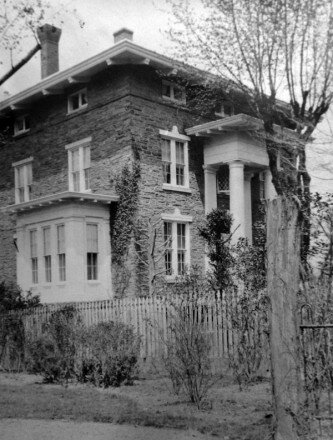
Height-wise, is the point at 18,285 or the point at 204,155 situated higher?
the point at 204,155

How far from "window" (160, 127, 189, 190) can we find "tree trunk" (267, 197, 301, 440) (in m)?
16.7

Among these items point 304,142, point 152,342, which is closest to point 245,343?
point 152,342

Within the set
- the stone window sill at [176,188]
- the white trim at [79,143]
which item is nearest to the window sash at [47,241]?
the white trim at [79,143]

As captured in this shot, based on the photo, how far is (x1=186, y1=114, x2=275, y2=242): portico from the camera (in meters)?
22.6

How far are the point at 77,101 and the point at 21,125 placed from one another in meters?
4.17

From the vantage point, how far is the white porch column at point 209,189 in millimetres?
24109

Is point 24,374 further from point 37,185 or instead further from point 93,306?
point 37,185

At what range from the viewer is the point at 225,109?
26312mm

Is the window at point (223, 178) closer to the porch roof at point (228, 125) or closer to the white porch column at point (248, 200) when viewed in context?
the white porch column at point (248, 200)

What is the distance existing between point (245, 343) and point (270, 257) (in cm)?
503

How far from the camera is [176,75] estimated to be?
2339cm

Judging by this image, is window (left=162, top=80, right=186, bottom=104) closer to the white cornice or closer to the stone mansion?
the stone mansion

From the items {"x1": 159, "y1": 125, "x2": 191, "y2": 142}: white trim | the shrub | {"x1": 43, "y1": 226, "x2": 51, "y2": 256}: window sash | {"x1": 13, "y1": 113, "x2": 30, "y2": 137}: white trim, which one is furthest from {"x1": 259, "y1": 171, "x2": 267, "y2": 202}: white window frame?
the shrub

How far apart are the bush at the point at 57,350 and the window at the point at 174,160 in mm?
10825
